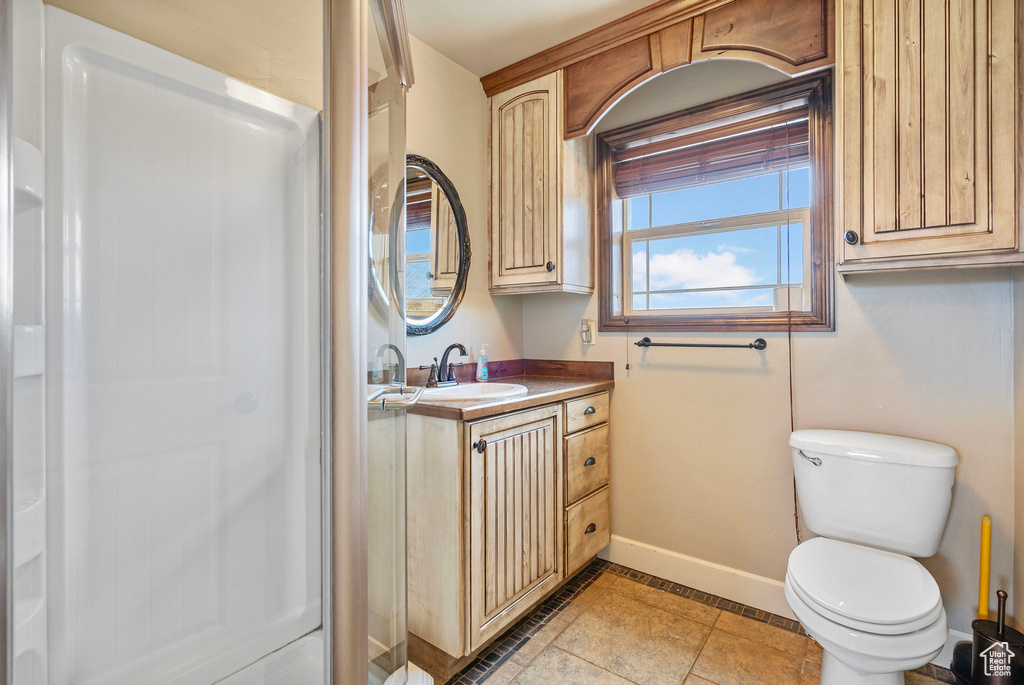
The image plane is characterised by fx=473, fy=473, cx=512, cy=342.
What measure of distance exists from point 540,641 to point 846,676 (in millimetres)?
969

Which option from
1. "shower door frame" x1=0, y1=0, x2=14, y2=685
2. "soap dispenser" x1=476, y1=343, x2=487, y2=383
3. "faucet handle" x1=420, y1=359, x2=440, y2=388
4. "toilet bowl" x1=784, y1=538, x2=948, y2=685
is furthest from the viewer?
"soap dispenser" x1=476, y1=343, x2=487, y2=383

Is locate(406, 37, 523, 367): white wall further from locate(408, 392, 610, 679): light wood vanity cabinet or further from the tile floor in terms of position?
the tile floor

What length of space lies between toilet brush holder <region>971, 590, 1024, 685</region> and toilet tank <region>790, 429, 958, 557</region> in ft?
0.73

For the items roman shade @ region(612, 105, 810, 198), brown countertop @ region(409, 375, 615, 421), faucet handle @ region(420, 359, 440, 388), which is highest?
roman shade @ region(612, 105, 810, 198)

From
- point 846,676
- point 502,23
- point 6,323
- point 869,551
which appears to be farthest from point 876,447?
point 502,23

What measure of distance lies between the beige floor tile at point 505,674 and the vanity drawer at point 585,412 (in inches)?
34.2

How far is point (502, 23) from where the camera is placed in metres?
2.04

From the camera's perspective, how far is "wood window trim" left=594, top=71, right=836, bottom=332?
6.17ft

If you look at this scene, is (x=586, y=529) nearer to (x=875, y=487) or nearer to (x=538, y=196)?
(x=875, y=487)

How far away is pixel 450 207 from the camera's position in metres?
2.28

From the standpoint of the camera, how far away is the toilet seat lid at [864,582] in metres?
1.22

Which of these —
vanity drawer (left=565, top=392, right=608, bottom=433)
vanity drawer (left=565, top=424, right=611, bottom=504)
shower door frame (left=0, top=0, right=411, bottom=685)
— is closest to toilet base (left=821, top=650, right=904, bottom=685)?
vanity drawer (left=565, top=424, right=611, bottom=504)

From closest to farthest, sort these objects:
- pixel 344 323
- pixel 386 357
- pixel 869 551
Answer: pixel 344 323 < pixel 386 357 < pixel 869 551

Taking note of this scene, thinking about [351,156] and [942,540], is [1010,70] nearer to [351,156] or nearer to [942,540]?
[942,540]
